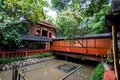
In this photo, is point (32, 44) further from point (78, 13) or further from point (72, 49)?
point (78, 13)

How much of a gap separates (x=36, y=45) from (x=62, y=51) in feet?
13.0

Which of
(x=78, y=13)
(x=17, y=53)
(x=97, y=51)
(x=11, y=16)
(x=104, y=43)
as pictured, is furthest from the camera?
(x=97, y=51)

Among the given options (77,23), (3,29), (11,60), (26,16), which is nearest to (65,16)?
(77,23)

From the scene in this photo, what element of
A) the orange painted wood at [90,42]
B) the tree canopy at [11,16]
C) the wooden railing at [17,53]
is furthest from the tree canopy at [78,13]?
the wooden railing at [17,53]

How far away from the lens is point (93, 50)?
36.7 ft

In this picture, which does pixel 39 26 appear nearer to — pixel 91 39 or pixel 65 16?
pixel 65 16

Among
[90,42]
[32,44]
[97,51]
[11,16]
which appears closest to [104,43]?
[97,51]

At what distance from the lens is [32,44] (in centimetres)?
1387

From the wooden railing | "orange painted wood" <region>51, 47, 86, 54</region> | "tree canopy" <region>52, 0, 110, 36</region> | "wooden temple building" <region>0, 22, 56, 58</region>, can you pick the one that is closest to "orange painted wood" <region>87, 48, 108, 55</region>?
"orange painted wood" <region>51, 47, 86, 54</region>

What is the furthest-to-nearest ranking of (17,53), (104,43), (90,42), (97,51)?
(90,42), (97,51), (17,53), (104,43)

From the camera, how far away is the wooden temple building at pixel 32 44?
10.1 meters

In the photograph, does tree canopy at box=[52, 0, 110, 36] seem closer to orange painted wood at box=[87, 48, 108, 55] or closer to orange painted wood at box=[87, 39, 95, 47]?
orange painted wood at box=[87, 39, 95, 47]

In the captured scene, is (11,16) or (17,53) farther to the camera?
(17,53)

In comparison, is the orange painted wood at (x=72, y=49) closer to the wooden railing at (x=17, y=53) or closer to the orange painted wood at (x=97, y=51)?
the orange painted wood at (x=97, y=51)
